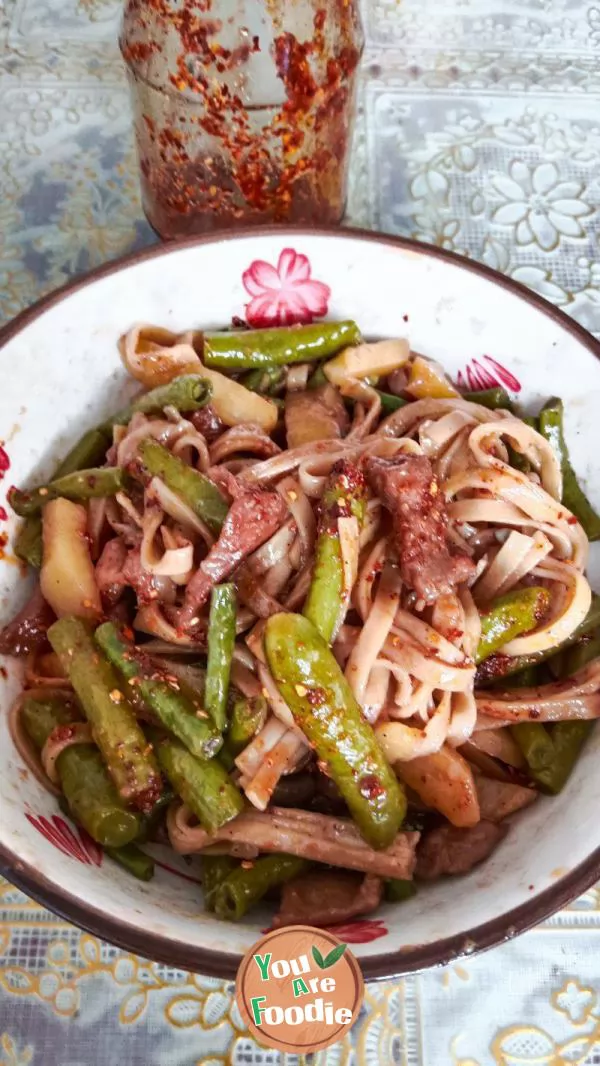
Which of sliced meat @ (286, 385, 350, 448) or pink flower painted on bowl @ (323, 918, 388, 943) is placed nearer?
pink flower painted on bowl @ (323, 918, 388, 943)

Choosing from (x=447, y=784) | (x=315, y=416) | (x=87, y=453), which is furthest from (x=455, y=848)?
(x=87, y=453)

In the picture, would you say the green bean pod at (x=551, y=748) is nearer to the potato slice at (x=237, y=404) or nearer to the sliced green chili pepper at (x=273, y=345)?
the potato slice at (x=237, y=404)

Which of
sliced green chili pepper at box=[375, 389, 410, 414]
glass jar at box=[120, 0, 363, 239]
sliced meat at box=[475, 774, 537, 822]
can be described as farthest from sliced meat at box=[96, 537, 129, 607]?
glass jar at box=[120, 0, 363, 239]

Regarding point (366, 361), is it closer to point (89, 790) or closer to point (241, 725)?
point (241, 725)

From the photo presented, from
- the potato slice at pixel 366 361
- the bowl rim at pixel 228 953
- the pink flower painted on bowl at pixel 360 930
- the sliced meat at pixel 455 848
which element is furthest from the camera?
the potato slice at pixel 366 361

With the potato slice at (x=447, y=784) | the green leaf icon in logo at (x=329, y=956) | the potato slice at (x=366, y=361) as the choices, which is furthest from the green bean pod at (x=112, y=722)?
the potato slice at (x=366, y=361)

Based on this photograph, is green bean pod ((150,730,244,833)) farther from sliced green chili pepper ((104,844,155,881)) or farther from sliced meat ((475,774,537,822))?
sliced meat ((475,774,537,822))
